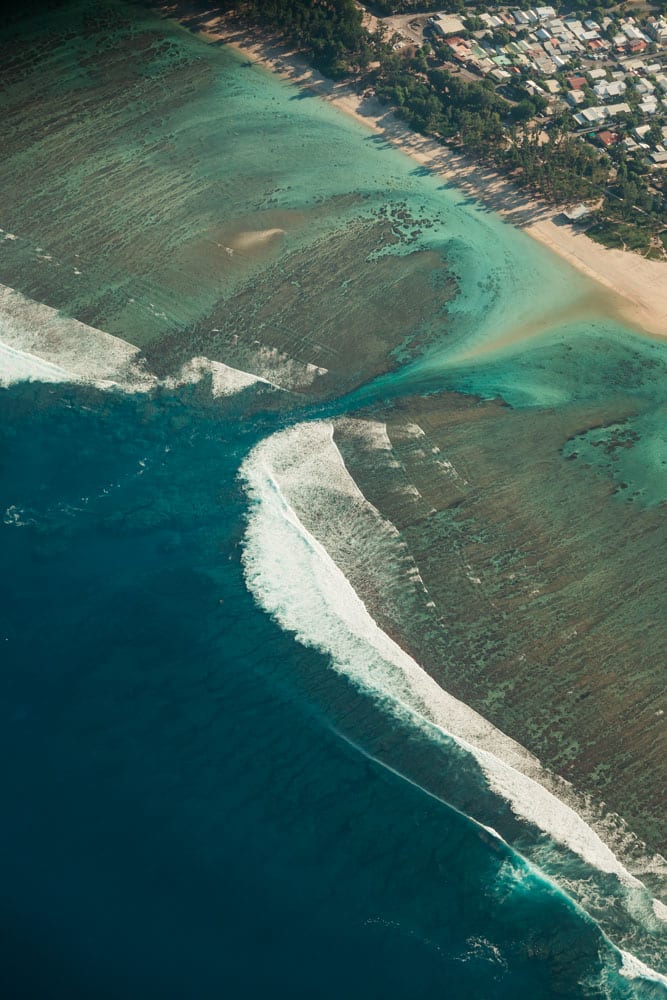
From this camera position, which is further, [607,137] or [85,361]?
[607,137]

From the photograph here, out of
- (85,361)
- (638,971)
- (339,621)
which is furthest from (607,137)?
(638,971)

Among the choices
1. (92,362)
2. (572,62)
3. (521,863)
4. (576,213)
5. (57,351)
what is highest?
(572,62)

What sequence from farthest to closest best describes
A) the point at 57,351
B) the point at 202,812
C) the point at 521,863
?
the point at 57,351, the point at 202,812, the point at 521,863

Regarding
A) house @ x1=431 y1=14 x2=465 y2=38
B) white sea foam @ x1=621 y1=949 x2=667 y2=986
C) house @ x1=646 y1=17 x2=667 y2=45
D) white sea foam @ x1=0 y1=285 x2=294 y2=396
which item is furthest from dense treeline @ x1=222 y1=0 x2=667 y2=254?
white sea foam @ x1=621 y1=949 x2=667 y2=986

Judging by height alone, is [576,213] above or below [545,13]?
below

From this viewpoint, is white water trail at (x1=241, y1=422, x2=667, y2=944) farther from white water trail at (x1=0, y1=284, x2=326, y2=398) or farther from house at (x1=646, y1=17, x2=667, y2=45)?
house at (x1=646, y1=17, x2=667, y2=45)

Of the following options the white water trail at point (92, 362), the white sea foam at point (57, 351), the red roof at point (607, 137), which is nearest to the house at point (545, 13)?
the red roof at point (607, 137)

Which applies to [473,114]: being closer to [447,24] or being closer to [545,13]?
[447,24]
